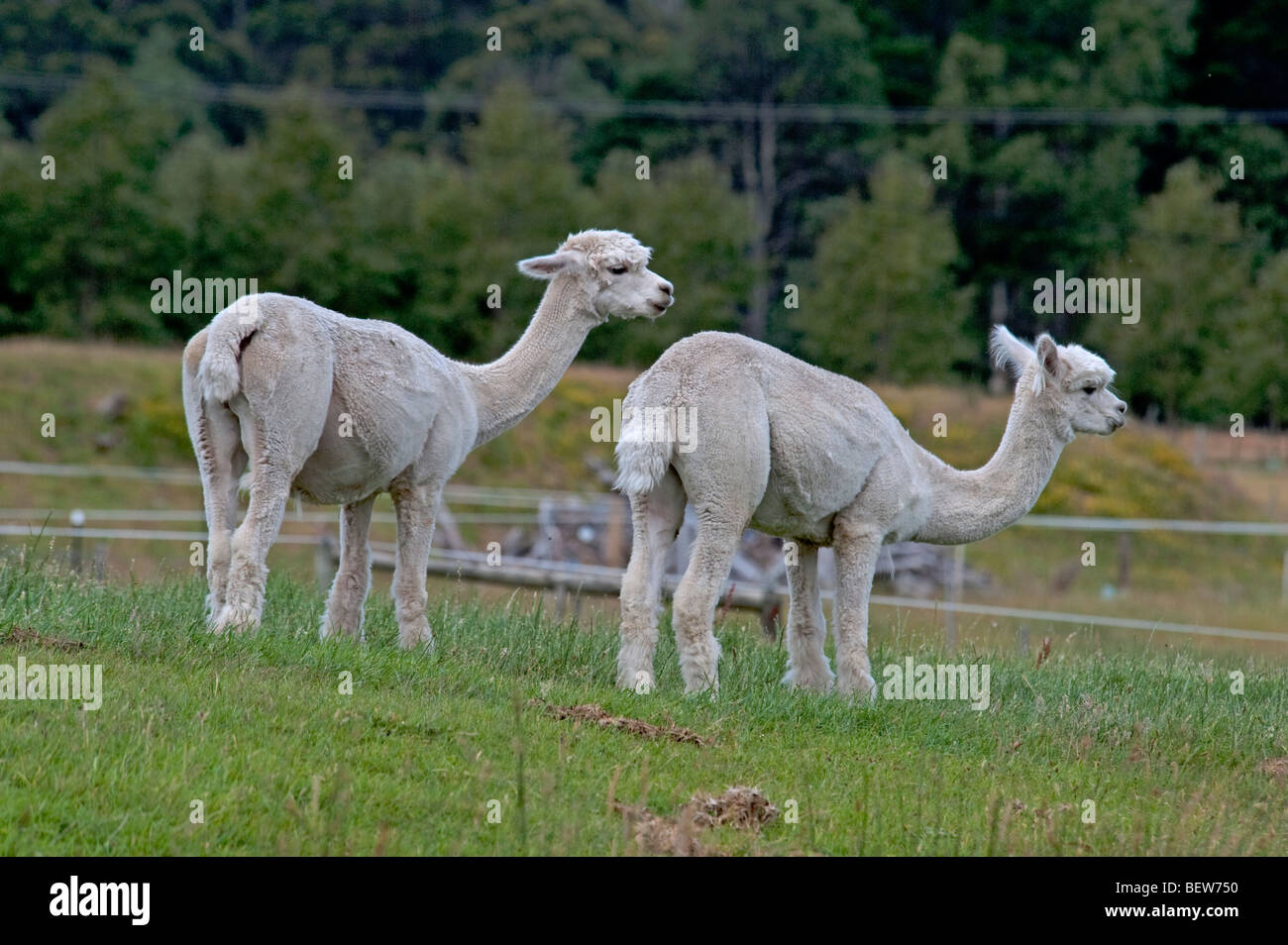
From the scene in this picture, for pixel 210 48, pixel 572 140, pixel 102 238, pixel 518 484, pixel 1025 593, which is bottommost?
pixel 1025 593

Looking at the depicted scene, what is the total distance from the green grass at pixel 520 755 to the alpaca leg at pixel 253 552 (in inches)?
7.7

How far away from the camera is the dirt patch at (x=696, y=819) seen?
5.53 metres

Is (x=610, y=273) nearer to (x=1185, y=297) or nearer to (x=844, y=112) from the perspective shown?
(x=1185, y=297)

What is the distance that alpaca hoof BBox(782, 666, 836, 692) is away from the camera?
911cm

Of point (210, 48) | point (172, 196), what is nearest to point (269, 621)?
point (172, 196)

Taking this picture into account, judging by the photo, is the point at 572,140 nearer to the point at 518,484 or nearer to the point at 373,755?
the point at 518,484

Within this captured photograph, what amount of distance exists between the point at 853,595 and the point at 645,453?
1649 mm

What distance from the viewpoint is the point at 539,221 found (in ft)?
146

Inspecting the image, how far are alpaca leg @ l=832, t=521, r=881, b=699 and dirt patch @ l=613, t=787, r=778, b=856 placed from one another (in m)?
2.71

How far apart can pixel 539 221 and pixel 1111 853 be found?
39754 millimetres

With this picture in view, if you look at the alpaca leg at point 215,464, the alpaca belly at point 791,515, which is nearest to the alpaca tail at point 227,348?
the alpaca leg at point 215,464
